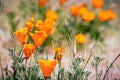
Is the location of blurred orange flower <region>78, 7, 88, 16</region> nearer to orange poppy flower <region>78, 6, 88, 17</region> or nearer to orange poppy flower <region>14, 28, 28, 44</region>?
orange poppy flower <region>78, 6, 88, 17</region>

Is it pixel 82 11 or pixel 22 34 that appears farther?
pixel 82 11

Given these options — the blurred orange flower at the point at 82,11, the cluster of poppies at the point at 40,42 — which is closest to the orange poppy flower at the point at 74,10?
the blurred orange flower at the point at 82,11

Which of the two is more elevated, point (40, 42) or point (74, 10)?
point (40, 42)

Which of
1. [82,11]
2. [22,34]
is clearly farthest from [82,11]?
[22,34]

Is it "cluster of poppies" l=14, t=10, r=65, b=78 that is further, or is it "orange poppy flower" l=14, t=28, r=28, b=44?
"orange poppy flower" l=14, t=28, r=28, b=44

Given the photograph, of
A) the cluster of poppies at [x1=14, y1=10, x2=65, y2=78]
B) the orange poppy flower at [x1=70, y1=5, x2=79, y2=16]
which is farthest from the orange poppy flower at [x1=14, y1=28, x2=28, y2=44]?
the orange poppy flower at [x1=70, y1=5, x2=79, y2=16]

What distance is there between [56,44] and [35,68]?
32 centimetres

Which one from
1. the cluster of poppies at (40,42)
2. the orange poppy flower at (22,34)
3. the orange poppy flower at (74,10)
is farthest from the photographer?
the orange poppy flower at (74,10)

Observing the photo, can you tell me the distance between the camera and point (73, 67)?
327 cm

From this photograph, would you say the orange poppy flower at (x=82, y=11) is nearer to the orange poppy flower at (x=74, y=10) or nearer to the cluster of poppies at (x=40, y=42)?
the orange poppy flower at (x=74, y=10)

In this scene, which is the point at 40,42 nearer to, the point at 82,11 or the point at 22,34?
the point at 22,34

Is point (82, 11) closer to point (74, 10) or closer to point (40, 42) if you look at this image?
point (74, 10)

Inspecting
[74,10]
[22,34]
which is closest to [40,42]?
[22,34]

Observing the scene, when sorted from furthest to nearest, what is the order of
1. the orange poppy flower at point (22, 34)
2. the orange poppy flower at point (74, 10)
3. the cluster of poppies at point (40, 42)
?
1. the orange poppy flower at point (74, 10)
2. the orange poppy flower at point (22, 34)
3. the cluster of poppies at point (40, 42)
